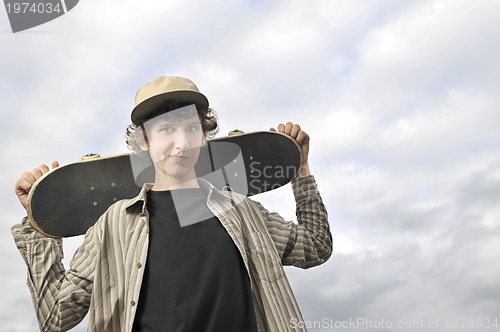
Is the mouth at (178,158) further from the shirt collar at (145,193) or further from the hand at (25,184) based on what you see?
the hand at (25,184)

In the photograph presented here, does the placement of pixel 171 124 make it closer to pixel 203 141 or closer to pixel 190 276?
pixel 203 141

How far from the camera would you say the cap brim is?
135 inches

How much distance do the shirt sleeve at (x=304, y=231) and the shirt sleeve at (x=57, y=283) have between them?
3.65ft

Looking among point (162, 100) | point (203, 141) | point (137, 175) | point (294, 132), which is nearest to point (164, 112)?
point (162, 100)

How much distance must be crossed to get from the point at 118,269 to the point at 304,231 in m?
1.16

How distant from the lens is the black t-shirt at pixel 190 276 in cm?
292

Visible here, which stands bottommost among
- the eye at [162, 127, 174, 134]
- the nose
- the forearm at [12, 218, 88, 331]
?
the forearm at [12, 218, 88, 331]

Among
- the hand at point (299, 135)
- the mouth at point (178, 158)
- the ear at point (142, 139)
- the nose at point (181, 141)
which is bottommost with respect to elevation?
the mouth at point (178, 158)

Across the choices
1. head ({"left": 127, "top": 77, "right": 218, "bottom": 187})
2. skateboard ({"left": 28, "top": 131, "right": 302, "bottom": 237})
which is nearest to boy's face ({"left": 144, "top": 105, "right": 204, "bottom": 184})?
head ({"left": 127, "top": 77, "right": 218, "bottom": 187})

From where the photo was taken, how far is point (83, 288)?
3.23 meters

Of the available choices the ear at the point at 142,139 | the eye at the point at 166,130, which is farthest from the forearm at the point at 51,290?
the eye at the point at 166,130

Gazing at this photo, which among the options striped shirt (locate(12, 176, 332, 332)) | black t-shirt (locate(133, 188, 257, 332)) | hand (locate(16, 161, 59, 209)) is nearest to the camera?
black t-shirt (locate(133, 188, 257, 332))

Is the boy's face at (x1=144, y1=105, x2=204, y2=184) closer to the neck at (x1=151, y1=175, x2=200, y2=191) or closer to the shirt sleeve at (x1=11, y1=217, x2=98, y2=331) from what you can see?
the neck at (x1=151, y1=175, x2=200, y2=191)

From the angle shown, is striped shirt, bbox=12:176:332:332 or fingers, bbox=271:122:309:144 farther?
fingers, bbox=271:122:309:144
